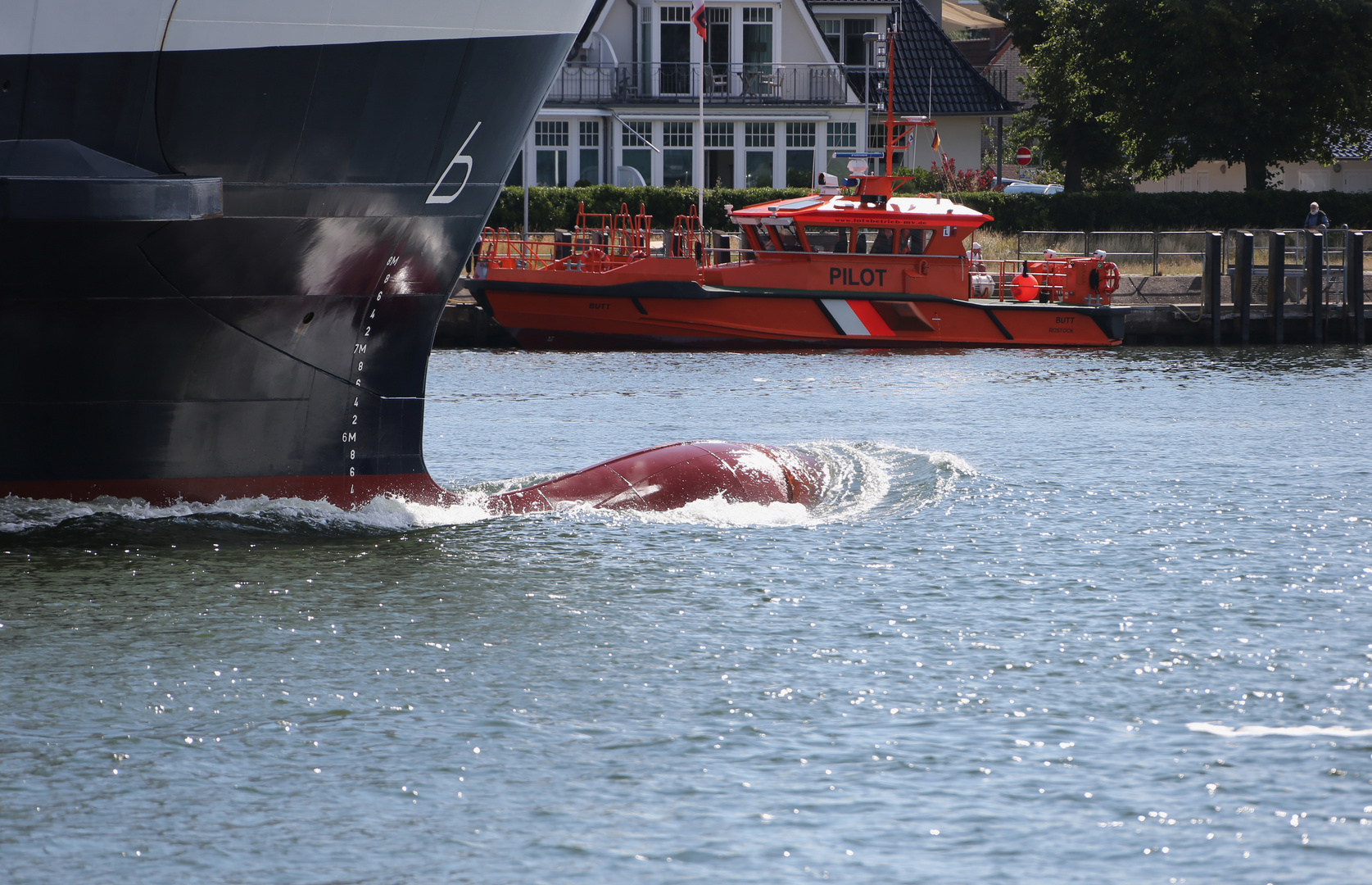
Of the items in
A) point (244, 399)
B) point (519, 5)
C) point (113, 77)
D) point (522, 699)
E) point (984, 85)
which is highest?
point (984, 85)

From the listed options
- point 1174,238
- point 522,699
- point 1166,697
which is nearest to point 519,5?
point 522,699

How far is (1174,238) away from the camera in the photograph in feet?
106

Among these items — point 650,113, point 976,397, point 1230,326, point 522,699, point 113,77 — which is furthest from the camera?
point 650,113

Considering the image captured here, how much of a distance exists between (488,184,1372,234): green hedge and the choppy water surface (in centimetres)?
2059

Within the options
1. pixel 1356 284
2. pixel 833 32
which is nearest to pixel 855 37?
pixel 833 32

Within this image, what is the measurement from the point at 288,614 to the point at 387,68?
Result: 3.58 metres

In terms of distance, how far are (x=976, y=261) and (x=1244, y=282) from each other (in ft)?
17.1

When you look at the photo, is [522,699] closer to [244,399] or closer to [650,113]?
[244,399]

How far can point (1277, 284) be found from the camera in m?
26.7

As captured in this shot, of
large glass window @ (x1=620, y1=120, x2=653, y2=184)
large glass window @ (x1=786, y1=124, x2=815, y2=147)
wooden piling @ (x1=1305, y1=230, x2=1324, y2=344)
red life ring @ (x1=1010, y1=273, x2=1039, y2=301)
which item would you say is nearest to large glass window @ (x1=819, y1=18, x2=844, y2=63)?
large glass window @ (x1=786, y1=124, x2=815, y2=147)

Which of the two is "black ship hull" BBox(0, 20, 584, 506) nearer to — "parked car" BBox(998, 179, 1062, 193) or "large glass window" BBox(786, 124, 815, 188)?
"large glass window" BBox(786, 124, 815, 188)

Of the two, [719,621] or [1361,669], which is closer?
[1361,669]

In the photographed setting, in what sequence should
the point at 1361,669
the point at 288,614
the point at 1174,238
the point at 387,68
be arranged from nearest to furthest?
1. the point at 1361,669
2. the point at 288,614
3. the point at 387,68
4. the point at 1174,238

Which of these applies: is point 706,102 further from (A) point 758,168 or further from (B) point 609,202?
(B) point 609,202
